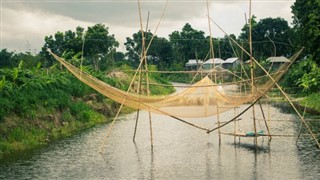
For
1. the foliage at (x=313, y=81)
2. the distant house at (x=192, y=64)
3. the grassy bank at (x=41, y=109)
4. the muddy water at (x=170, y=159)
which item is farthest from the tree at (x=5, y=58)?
the distant house at (x=192, y=64)

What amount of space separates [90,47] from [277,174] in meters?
24.7

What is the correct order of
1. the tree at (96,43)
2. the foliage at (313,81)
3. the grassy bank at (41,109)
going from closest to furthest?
the grassy bank at (41,109) → the foliage at (313,81) → the tree at (96,43)

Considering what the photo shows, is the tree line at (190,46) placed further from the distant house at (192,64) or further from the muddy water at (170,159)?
the muddy water at (170,159)

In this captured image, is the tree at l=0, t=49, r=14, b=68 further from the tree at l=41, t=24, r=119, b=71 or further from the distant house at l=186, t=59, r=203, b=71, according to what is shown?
the distant house at l=186, t=59, r=203, b=71

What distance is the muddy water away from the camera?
30.1 feet

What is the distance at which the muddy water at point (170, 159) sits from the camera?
30.1 feet

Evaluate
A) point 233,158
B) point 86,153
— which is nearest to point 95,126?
point 86,153

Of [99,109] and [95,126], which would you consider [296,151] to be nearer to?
[95,126]

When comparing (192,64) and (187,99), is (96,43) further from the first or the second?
(192,64)

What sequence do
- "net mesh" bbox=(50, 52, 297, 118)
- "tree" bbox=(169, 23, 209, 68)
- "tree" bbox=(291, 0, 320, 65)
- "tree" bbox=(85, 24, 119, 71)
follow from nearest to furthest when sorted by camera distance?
"net mesh" bbox=(50, 52, 297, 118), "tree" bbox=(291, 0, 320, 65), "tree" bbox=(85, 24, 119, 71), "tree" bbox=(169, 23, 209, 68)

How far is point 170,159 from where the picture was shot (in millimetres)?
10695

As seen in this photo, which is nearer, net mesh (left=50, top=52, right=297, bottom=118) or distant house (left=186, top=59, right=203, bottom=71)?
net mesh (left=50, top=52, right=297, bottom=118)

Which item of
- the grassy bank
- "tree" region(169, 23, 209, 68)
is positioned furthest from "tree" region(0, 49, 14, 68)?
"tree" region(169, 23, 209, 68)

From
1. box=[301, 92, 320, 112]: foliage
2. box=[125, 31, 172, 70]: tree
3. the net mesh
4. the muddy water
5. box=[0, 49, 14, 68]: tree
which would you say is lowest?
the muddy water
